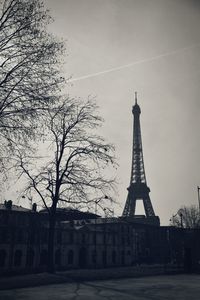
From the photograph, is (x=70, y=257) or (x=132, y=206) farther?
(x=132, y=206)

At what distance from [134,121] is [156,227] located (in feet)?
103

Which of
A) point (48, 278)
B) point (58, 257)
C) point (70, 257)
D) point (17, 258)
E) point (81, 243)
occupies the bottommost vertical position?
point (70, 257)

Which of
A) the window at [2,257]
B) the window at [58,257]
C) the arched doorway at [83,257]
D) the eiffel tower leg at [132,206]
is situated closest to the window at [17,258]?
the window at [2,257]

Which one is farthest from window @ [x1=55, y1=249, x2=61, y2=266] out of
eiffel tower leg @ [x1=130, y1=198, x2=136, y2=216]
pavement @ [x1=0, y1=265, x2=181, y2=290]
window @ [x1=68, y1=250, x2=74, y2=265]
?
eiffel tower leg @ [x1=130, y1=198, x2=136, y2=216]

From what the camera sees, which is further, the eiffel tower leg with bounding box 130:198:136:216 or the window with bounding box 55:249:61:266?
the eiffel tower leg with bounding box 130:198:136:216

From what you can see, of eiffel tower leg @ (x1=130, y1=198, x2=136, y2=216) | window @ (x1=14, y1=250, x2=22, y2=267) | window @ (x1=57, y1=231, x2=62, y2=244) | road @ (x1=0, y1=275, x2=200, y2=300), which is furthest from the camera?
eiffel tower leg @ (x1=130, y1=198, x2=136, y2=216)

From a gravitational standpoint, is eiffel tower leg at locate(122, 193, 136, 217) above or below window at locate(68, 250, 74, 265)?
above

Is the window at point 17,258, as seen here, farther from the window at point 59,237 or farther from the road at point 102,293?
the road at point 102,293

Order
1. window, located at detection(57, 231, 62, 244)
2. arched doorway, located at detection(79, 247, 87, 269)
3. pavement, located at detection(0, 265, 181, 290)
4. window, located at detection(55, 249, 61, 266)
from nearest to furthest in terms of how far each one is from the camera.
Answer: pavement, located at detection(0, 265, 181, 290)
window, located at detection(55, 249, 61, 266)
window, located at detection(57, 231, 62, 244)
arched doorway, located at detection(79, 247, 87, 269)

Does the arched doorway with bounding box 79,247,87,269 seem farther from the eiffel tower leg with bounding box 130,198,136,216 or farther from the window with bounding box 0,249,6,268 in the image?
the eiffel tower leg with bounding box 130,198,136,216

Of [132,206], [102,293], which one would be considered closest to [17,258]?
[102,293]

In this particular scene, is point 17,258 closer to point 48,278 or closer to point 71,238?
point 71,238

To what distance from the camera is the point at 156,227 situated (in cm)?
7431

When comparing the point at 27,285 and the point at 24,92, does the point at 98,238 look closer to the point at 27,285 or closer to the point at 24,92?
the point at 27,285
